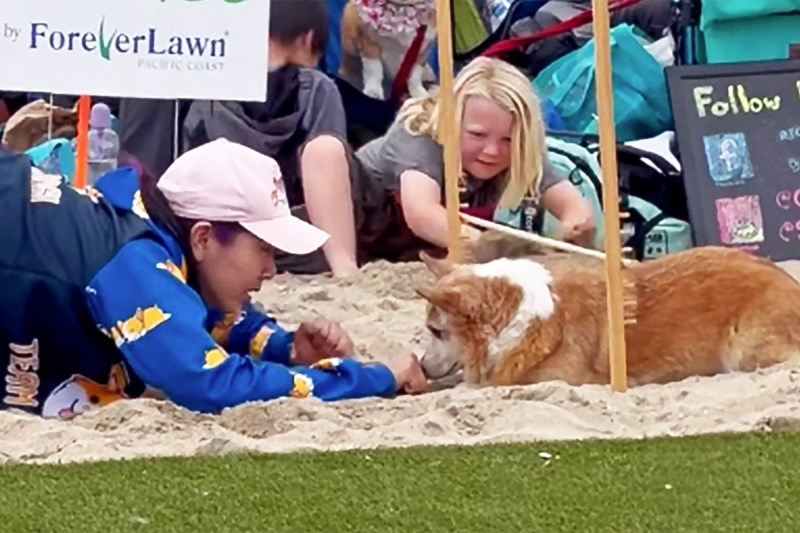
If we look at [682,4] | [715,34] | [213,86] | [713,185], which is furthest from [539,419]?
[682,4]

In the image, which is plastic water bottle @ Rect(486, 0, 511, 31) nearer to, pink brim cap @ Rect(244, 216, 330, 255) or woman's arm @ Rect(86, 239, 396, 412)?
pink brim cap @ Rect(244, 216, 330, 255)

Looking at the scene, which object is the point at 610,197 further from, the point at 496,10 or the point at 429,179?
the point at 496,10

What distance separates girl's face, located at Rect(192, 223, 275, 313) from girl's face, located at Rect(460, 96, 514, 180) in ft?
6.44

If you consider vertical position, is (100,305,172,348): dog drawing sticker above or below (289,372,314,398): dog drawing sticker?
above

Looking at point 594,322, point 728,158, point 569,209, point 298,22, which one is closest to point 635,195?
point 728,158

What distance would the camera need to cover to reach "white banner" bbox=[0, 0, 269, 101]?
517 centimetres

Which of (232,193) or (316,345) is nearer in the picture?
(232,193)

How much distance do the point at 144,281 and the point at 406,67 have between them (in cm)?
450

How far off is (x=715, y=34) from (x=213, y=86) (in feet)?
12.7

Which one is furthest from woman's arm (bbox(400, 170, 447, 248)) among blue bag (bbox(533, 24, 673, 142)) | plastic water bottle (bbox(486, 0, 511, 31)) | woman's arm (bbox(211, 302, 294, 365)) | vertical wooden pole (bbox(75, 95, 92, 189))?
plastic water bottle (bbox(486, 0, 511, 31))

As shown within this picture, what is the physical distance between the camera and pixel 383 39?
873 cm

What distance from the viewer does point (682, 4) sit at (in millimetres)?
9031

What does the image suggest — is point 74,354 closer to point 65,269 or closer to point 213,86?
point 65,269

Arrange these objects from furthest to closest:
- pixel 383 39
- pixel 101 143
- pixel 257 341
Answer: pixel 383 39
pixel 101 143
pixel 257 341
